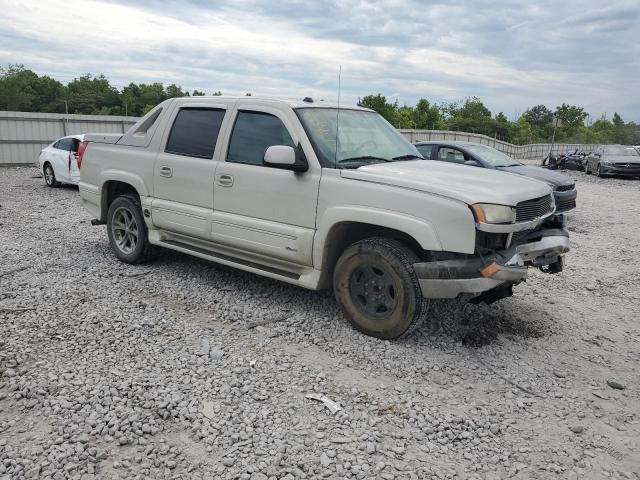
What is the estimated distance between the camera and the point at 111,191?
22.5 ft

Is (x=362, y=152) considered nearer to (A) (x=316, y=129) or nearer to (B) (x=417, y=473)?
(A) (x=316, y=129)

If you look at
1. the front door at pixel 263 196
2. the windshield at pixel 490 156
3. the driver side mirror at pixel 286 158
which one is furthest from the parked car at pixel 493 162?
the driver side mirror at pixel 286 158

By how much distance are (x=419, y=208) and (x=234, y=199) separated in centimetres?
195

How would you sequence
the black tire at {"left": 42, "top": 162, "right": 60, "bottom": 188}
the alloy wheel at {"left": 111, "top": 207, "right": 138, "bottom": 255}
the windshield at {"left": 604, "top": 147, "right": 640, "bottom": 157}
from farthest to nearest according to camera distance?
the windshield at {"left": 604, "top": 147, "right": 640, "bottom": 157}
the black tire at {"left": 42, "top": 162, "right": 60, "bottom": 188}
the alloy wheel at {"left": 111, "top": 207, "right": 138, "bottom": 255}

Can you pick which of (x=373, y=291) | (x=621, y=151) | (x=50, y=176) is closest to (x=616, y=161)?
(x=621, y=151)

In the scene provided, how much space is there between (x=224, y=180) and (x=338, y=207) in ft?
4.57

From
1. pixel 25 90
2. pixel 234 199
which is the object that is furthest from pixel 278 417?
pixel 25 90

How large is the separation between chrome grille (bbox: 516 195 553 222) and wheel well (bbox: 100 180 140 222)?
451 centimetres

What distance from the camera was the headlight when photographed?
156 inches

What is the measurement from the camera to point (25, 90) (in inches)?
2899

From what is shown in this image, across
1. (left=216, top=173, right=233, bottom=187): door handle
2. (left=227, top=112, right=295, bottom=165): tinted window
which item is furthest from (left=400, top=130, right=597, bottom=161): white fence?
(left=216, top=173, right=233, bottom=187): door handle

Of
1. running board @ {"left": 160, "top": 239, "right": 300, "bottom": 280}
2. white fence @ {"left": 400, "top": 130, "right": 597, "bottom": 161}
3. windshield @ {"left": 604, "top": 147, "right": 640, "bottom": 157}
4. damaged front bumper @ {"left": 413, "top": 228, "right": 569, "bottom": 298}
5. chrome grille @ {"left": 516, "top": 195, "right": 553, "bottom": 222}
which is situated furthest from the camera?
white fence @ {"left": 400, "top": 130, "right": 597, "bottom": 161}

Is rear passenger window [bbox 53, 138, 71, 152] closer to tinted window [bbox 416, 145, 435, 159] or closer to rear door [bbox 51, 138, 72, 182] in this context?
rear door [bbox 51, 138, 72, 182]

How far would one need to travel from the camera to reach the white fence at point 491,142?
1206 inches
